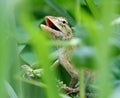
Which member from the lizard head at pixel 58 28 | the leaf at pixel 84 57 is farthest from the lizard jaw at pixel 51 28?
the leaf at pixel 84 57

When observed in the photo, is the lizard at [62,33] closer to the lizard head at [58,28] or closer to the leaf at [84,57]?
the lizard head at [58,28]

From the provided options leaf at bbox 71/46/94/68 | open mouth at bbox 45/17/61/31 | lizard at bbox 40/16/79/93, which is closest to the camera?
leaf at bbox 71/46/94/68

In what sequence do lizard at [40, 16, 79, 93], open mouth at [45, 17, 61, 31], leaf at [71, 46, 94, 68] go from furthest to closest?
open mouth at [45, 17, 61, 31] → lizard at [40, 16, 79, 93] → leaf at [71, 46, 94, 68]

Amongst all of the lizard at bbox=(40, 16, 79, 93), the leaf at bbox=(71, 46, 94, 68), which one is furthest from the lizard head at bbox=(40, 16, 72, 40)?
the leaf at bbox=(71, 46, 94, 68)

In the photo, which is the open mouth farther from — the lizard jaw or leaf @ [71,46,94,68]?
leaf @ [71,46,94,68]

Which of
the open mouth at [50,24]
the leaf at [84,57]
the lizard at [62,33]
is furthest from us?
the open mouth at [50,24]

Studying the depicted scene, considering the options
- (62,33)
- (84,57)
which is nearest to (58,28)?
(62,33)

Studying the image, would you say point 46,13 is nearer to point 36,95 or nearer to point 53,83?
point 36,95

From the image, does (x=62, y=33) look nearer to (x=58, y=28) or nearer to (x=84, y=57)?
(x=58, y=28)

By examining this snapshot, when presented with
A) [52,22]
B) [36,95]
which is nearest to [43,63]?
[36,95]
